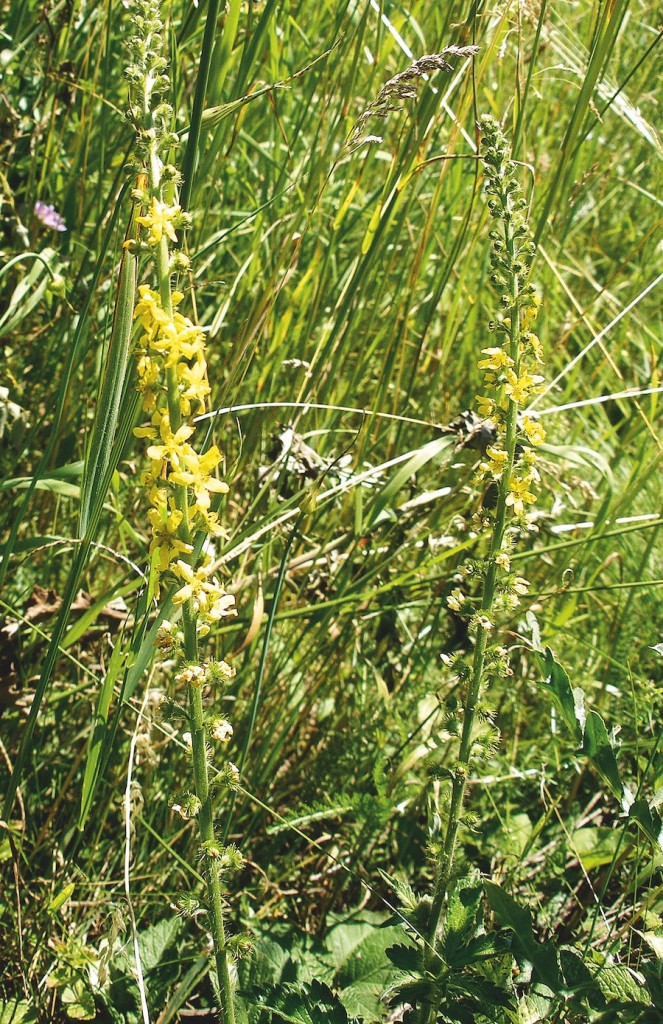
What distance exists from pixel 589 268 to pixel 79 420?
2541mm

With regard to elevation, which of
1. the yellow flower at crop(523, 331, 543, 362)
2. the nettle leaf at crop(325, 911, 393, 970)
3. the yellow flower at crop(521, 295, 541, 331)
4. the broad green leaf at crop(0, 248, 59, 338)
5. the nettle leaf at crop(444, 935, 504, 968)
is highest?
the yellow flower at crop(521, 295, 541, 331)

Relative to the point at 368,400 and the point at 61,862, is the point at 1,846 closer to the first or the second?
the point at 61,862

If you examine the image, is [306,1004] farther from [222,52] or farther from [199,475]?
[222,52]

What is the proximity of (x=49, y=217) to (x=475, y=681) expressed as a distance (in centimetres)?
194

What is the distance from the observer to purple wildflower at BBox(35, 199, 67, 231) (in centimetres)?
274

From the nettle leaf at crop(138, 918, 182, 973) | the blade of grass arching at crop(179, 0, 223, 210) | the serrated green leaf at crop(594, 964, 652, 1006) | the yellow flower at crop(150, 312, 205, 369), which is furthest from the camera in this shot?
the nettle leaf at crop(138, 918, 182, 973)

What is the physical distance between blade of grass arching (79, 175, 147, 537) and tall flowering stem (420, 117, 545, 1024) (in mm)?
680

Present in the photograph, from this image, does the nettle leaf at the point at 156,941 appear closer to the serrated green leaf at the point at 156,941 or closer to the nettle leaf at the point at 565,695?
the serrated green leaf at the point at 156,941

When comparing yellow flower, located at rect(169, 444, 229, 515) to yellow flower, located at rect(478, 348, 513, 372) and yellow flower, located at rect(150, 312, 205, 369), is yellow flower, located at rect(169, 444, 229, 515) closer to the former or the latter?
yellow flower, located at rect(150, 312, 205, 369)

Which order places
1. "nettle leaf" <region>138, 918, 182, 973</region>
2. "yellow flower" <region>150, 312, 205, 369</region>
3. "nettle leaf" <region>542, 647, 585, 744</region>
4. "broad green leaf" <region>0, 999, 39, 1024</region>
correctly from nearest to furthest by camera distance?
"yellow flower" <region>150, 312, 205, 369</region> → "nettle leaf" <region>542, 647, 585, 744</region> → "broad green leaf" <region>0, 999, 39, 1024</region> → "nettle leaf" <region>138, 918, 182, 973</region>

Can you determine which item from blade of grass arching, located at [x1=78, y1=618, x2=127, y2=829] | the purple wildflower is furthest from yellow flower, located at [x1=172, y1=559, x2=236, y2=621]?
the purple wildflower

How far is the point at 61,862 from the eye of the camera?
2250mm

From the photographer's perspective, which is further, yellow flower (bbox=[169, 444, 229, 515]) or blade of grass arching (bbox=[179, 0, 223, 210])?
blade of grass arching (bbox=[179, 0, 223, 210])

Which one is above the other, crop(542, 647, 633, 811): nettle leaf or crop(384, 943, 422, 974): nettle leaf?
crop(542, 647, 633, 811): nettle leaf
